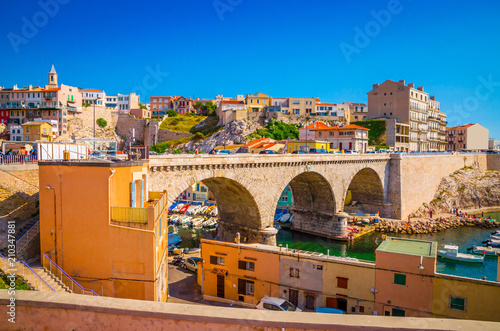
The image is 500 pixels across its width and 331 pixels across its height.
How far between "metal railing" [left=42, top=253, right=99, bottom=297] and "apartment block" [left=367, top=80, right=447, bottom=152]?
67.8 metres

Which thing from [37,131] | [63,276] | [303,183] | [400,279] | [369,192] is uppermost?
[37,131]

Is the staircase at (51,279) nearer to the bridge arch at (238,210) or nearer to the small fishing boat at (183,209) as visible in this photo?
the bridge arch at (238,210)

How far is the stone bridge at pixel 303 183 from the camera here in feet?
71.8

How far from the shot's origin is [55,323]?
222 inches

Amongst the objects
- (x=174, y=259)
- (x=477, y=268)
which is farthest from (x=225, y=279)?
(x=477, y=268)

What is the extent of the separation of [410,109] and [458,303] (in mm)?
59329

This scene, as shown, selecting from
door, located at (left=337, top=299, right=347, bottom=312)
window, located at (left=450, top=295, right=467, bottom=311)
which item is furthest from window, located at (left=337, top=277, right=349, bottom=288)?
window, located at (left=450, top=295, right=467, bottom=311)

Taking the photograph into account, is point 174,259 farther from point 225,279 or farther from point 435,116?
point 435,116

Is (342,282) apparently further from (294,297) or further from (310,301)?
(294,297)

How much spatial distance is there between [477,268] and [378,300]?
19166 millimetres

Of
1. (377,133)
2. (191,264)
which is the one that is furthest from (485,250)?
(377,133)

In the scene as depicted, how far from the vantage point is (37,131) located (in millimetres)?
43312

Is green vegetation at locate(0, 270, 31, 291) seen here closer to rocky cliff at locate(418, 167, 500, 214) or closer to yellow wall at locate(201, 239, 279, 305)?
yellow wall at locate(201, 239, 279, 305)

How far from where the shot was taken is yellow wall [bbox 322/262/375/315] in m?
17.6
